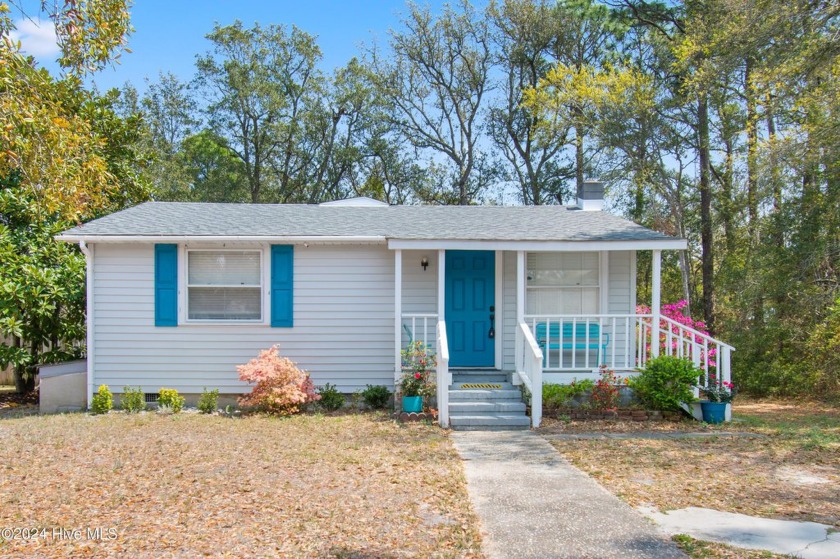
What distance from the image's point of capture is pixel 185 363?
32.8ft

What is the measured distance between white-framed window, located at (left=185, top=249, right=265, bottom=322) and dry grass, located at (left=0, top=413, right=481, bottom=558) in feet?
7.44

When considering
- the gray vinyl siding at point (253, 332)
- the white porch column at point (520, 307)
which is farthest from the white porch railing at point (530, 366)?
the gray vinyl siding at point (253, 332)

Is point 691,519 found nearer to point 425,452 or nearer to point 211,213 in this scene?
point 425,452

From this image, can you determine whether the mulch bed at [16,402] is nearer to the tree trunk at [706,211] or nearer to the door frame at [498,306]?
the door frame at [498,306]

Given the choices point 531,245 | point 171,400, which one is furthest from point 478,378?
point 171,400

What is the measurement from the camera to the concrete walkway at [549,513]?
4.23 metres

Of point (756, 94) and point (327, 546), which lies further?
point (756, 94)

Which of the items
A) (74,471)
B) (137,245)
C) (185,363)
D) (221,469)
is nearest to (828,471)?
(221,469)

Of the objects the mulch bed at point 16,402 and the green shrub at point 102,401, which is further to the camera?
the mulch bed at point 16,402

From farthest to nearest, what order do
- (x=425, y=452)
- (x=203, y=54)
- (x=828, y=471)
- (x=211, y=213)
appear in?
(x=203, y=54)
(x=211, y=213)
(x=425, y=452)
(x=828, y=471)

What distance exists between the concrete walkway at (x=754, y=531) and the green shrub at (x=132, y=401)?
7.66m

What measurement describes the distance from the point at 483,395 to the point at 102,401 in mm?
5686

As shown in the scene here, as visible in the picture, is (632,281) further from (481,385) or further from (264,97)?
(264,97)

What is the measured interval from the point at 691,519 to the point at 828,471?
257cm
